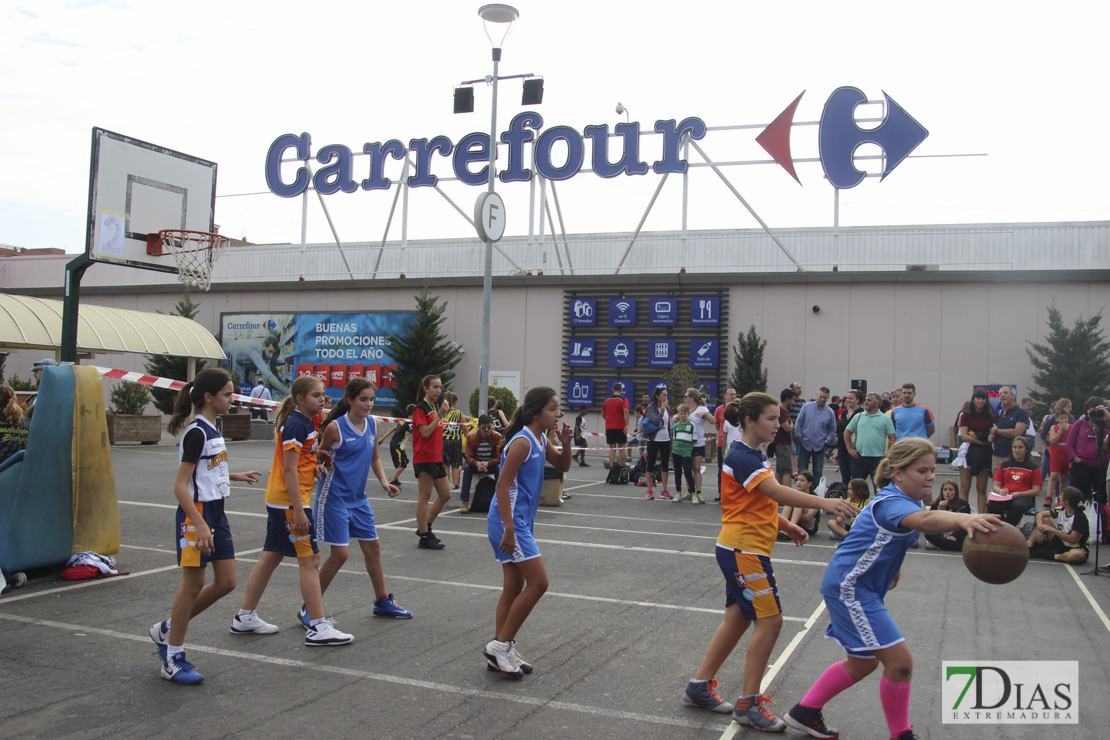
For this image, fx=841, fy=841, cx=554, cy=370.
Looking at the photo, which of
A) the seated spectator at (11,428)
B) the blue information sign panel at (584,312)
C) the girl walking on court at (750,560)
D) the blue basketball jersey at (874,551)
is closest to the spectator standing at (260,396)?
the blue information sign panel at (584,312)

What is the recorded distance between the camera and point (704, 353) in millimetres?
25031

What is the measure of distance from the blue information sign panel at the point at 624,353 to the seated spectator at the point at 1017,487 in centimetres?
1566

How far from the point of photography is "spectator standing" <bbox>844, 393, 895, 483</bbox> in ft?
39.0

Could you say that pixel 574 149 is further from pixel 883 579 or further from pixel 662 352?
pixel 883 579

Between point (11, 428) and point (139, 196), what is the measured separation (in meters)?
3.36

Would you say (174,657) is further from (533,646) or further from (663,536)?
(663,536)

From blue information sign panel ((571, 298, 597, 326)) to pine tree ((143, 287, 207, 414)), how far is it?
533 inches

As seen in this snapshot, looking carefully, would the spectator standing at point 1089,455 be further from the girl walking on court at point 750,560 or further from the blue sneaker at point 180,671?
the blue sneaker at point 180,671

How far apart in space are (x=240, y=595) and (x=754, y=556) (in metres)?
4.43

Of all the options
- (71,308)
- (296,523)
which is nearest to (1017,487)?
(296,523)

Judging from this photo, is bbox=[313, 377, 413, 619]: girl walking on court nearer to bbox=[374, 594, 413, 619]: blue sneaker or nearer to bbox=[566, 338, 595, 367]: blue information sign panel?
bbox=[374, 594, 413, 619]: blue sneaker

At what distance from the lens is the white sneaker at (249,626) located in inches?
227

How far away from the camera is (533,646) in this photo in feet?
18.8

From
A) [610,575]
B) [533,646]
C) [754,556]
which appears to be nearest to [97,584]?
[533,646]
